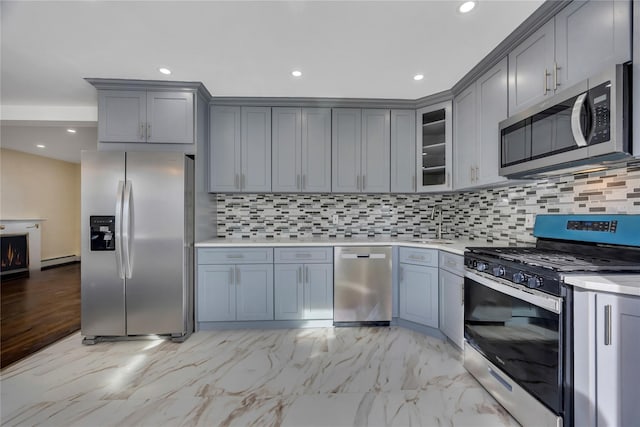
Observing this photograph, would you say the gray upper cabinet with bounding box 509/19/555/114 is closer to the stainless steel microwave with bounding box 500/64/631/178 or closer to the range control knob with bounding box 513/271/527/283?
the stainless steel microwave with bounding box 500/64/631/178

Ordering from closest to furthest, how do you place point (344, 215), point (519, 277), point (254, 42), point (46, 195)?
1. point (519, 277)
2. point (254, 42)
3. point (344, 215)
4. point (46, 195)

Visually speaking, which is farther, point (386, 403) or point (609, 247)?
point (386, 403)

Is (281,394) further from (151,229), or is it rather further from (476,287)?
(151,229)

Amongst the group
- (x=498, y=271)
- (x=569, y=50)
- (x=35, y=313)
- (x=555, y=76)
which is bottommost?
(x=35, y=313)

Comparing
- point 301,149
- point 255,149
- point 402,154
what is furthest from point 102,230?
point 402,154

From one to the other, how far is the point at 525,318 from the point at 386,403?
38.0 inches

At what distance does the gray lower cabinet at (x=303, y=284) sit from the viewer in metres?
2.81

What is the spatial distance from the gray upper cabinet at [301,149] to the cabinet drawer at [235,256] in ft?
2.44

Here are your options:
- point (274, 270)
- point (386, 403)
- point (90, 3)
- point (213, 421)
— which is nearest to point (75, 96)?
point (90, 3)

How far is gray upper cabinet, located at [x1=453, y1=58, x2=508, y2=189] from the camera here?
2.17m

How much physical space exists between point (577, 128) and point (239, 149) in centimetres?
279

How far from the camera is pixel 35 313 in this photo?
3281mm

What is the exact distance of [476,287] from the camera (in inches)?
76.7

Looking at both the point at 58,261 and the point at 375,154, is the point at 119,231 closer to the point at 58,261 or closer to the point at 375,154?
the point at 375,154
